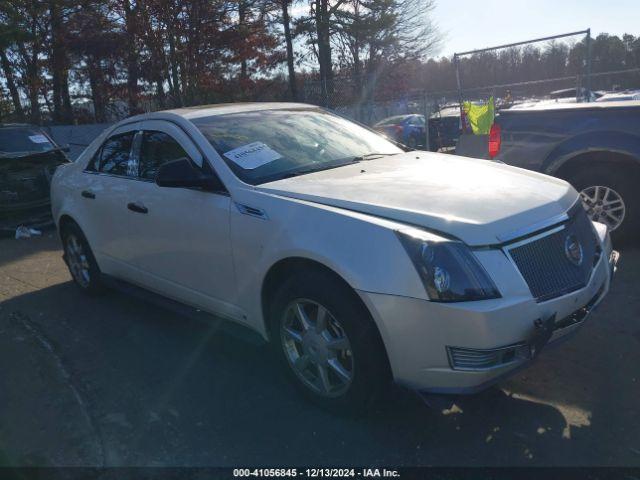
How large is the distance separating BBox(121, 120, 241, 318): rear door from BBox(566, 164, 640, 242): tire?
146 inches

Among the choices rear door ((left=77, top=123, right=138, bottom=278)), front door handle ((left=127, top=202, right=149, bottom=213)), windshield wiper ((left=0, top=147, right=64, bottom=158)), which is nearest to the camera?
front door handle ((left=127, top=202, right=149, bottom=213))

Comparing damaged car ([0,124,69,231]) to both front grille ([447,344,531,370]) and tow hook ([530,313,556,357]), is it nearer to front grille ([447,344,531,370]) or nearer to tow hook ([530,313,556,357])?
front grille ([447,344,531,370])

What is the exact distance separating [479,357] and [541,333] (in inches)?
12.7

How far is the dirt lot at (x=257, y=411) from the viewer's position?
9.32ft

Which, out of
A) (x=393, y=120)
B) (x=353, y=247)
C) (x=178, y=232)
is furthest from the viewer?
(x=393, y=120)

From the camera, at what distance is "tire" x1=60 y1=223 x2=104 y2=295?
5.38 metres

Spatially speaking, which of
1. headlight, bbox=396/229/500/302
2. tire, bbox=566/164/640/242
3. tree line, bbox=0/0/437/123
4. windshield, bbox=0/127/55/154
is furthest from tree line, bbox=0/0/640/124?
headlight, bbox=396/229/500/302

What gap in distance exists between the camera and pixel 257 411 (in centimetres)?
330

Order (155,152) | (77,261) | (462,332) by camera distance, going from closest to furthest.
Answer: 1. (462,332)
2. (155,152)
3. (77,261)

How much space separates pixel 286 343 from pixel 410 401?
79 centimetres

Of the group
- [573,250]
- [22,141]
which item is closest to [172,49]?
[22,141]

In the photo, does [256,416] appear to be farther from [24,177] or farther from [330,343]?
[24,177]

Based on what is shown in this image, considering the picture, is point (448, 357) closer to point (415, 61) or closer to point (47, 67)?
point (47, 67)

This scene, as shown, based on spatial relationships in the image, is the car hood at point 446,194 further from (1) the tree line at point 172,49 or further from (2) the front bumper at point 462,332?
(1) the tree line at point 172,49
